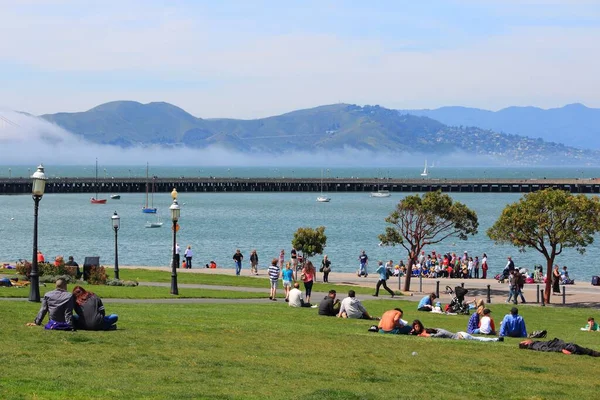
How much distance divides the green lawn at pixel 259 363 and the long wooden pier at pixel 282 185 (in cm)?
14954

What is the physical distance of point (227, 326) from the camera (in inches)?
813

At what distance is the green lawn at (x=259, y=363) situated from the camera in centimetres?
1398

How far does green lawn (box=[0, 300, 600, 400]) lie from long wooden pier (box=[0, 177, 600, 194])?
150m

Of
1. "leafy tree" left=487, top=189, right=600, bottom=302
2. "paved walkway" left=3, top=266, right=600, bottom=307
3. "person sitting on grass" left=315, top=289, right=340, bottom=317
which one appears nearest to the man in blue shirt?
"person sitting on grass" left=315, top=289, right=340, bottom=317

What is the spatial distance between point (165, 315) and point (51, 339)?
17.8 feet

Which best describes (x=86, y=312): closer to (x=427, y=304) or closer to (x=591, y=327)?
(x=427, y=304)

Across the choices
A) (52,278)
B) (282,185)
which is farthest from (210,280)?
(282,185)

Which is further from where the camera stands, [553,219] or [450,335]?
[553,219]

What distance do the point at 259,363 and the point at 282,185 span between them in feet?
577

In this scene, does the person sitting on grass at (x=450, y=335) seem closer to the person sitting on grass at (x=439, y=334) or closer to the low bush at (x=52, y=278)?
the person sitting on grass at (x=439, y=334)

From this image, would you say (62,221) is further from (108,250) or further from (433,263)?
(433,263)

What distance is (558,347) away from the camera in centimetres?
1961

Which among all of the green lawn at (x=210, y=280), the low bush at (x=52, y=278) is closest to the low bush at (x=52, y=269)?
the low bush at (x=52, y=278)

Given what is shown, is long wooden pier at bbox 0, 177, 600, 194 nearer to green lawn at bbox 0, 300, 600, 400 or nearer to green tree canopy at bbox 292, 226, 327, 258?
green tree canopy at bbox 292, 226, 327, 258
